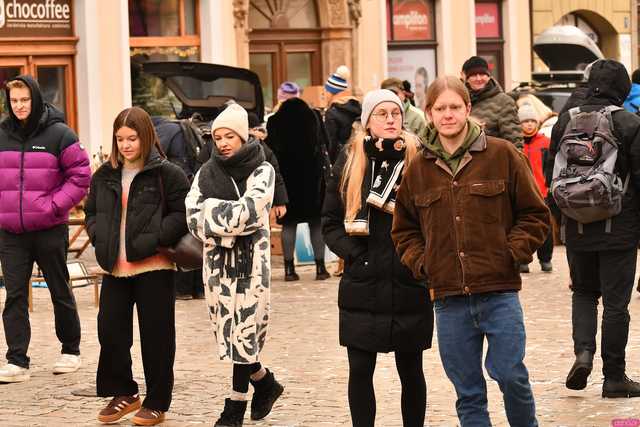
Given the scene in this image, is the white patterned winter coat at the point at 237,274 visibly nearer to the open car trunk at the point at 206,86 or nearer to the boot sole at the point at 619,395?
the boot sole at the point at 619,395

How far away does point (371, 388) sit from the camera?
7.83m

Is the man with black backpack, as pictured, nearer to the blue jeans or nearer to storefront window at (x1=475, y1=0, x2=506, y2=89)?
the blue jeans

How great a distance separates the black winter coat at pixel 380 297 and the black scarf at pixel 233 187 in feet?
3.02

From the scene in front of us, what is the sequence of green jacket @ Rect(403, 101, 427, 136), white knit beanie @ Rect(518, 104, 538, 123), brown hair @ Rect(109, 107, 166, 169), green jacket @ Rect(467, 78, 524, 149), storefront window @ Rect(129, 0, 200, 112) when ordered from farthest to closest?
storefront window @ Rect(129, 0, 200, 112) < white knit beanie @ Rect(518, 104, 538, 123) < green jacket @ Rect(403, 101, 427, 136) < green jacket @ Rect(467, 78, 524, 149) < brown hair @ Rect(109, 107, 166, 169)

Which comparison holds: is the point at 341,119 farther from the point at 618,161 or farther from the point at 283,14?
the point at 283,14

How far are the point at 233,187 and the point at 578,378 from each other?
220cm

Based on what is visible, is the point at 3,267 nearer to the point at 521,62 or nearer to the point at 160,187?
the point at 160,187

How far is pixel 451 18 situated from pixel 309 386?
897 inches

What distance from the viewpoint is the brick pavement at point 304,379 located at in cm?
907

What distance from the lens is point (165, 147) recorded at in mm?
13820

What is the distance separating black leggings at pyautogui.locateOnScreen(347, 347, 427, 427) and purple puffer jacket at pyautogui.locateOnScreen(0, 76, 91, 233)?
330cm

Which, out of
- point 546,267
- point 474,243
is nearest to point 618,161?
point 474,243

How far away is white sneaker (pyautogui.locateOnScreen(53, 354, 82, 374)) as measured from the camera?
10.8 metres

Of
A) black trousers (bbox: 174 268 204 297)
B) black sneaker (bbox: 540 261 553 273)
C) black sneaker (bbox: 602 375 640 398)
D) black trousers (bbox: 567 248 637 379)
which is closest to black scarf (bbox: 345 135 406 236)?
black trousers (bbox: 567 248 637 379)
